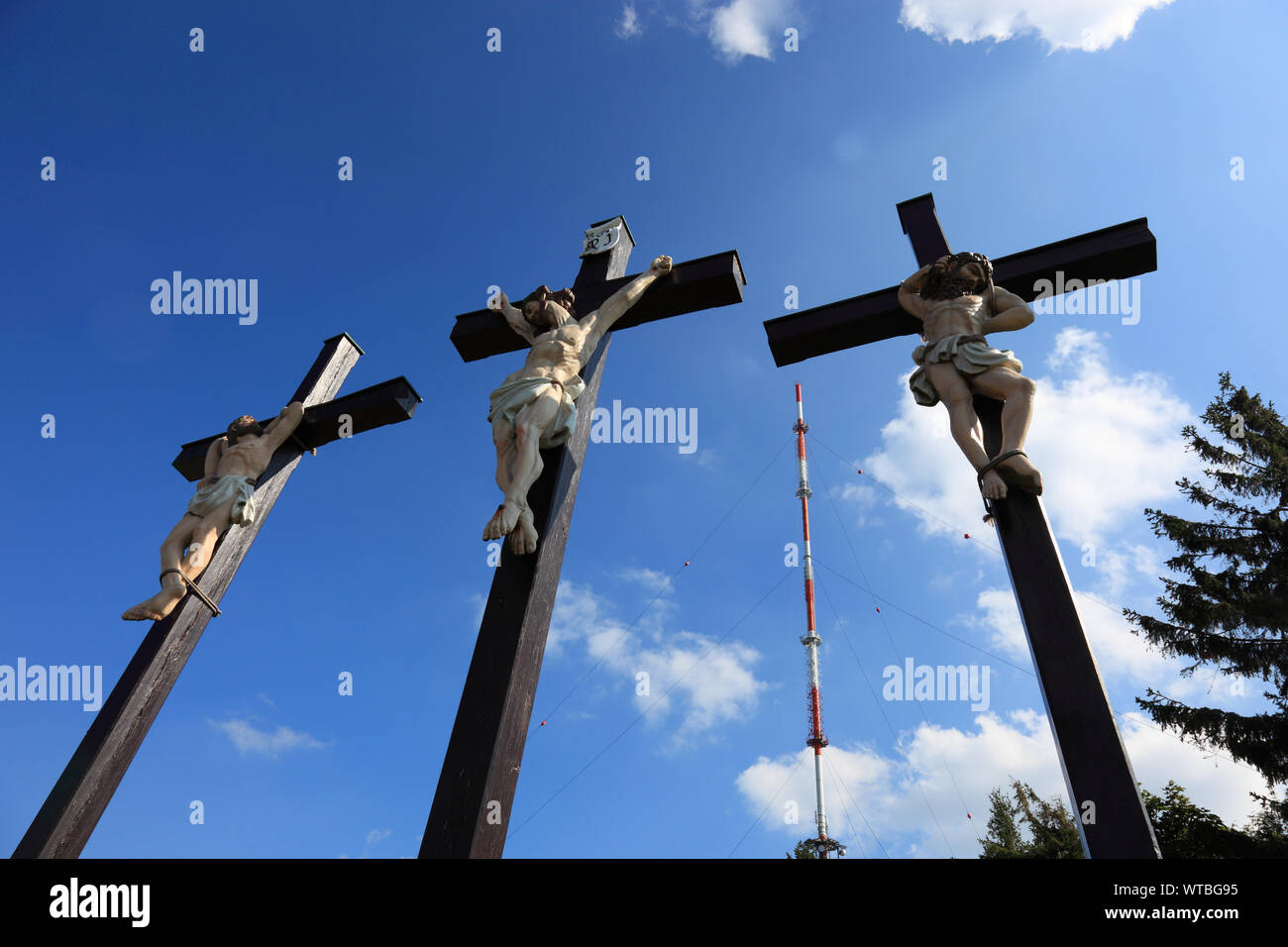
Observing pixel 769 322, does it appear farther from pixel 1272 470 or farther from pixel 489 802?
pixel 1272 470

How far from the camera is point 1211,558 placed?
11367mm

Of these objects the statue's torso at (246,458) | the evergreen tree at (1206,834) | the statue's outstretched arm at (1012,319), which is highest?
the statue's torso at (246,458)

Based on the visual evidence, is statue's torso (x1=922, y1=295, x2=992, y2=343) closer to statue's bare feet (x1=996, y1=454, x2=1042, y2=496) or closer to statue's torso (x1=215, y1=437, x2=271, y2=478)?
statue's bare feet (x1=996, y1=454, x2=1042, y2=496)

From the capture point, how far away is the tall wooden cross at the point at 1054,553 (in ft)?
7.59

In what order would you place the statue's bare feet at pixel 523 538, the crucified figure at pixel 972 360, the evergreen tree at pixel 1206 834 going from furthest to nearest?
1. the evergreen tree at pixel 1206 834
2. the statue's bare feet at pixel 523 538
3. the crucified figure at pixel 972 360

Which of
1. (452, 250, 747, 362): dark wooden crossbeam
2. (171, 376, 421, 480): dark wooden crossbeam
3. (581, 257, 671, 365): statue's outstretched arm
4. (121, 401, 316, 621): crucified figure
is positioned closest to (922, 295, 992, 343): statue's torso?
(452, 250, 747, 362): dark wooden crossbeam

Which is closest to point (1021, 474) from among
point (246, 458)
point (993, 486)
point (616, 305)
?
point (993, 486)

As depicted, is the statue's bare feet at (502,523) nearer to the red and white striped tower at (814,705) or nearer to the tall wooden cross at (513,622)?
the tall wooden cross at (513,622)

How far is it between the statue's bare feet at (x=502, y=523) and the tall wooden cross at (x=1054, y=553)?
1.99 metres

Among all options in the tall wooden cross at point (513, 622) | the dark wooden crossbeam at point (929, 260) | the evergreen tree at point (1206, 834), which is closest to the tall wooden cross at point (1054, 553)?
the dark wooden crossbeam at point (929, 260)

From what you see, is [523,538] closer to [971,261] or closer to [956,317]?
[956,317]
